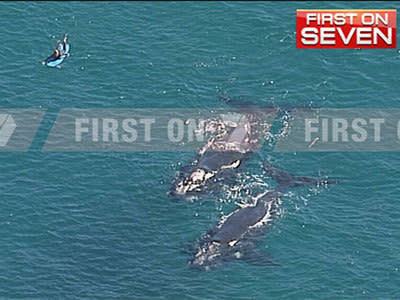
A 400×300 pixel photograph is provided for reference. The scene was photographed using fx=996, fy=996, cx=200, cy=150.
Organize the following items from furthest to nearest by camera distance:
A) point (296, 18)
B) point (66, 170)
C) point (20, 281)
Answer: point (296, 18)
point (66, 170)
point (20, 281)

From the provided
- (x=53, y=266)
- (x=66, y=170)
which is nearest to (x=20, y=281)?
(x=53, y=266)

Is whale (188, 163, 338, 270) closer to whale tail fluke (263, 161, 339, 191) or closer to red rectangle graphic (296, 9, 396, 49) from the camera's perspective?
whale tail fluke (263, 161, 339, 191)

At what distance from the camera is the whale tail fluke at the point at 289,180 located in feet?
379

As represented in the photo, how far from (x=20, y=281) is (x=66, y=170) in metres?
19.5

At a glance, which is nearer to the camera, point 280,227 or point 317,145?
point 280,227

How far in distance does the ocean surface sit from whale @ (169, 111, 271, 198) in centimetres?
167

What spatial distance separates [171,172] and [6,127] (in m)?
22.3

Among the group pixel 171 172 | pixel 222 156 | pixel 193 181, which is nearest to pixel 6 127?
pixel 171 172

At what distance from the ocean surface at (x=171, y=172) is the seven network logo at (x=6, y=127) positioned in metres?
2.36

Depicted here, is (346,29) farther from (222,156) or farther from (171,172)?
(171,172)

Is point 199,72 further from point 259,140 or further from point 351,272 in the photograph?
point 351,272

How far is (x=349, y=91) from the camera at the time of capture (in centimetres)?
13012

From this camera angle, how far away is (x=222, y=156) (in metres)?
119

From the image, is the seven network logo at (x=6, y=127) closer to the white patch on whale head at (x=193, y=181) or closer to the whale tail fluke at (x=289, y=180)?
the white patch on whale head at (x=193, y=181)
